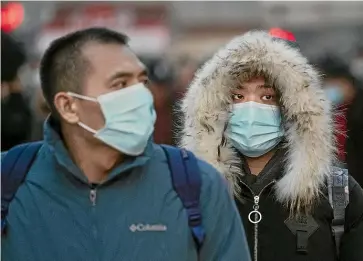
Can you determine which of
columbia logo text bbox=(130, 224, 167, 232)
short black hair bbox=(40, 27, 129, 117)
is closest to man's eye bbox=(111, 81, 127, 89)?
short black hair bbox=(40, 27, 129, 117)

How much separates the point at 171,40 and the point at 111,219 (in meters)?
14.2

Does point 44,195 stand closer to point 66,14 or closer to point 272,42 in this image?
Answer: point 272,42

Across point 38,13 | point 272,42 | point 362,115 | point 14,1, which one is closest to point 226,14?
point 38,13

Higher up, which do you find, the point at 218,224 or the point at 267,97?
the point at 267,97

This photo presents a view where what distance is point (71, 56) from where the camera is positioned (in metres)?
2.67

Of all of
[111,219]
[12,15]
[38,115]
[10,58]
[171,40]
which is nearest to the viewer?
[111,219]

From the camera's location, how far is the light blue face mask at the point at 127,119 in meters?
2.66

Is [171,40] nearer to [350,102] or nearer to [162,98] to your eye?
[162,98]

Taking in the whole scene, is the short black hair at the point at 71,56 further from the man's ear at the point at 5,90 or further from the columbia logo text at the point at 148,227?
the man's ear at the point at 5,90

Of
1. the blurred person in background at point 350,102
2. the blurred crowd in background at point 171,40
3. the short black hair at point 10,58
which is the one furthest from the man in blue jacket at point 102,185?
the blurred person in background at point 350,102

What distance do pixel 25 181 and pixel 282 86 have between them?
136 cm

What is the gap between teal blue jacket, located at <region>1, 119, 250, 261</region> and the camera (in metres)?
2.52

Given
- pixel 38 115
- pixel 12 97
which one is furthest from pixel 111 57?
pixel 38 115

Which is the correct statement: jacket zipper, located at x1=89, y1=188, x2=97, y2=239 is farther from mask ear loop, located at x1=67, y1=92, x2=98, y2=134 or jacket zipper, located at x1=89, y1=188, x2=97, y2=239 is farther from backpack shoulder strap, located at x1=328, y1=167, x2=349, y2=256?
backpack shoulder strap, located at x1=328, y1=167, x2=349, y2=256
